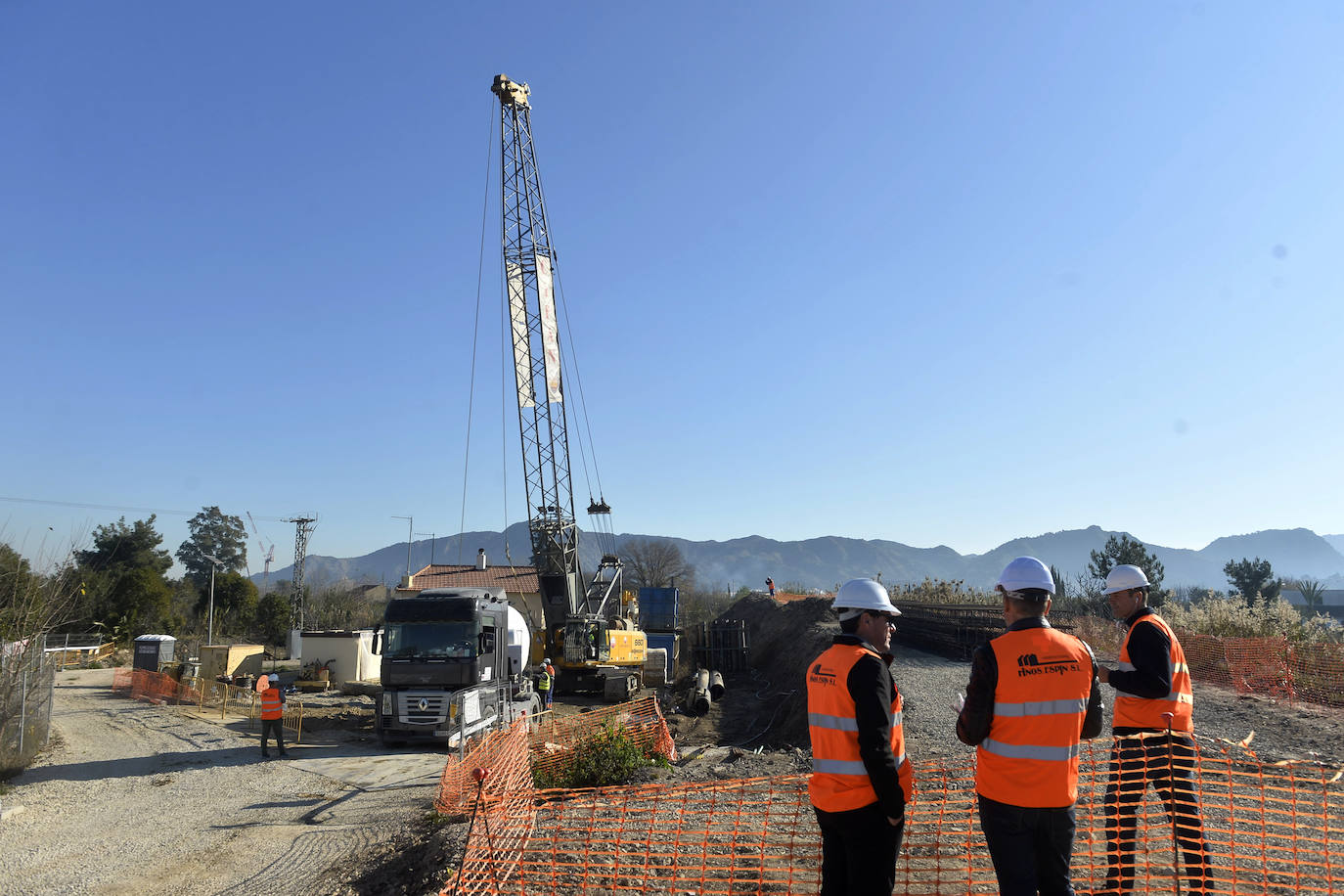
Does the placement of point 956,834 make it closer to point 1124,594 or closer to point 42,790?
point 1124,594

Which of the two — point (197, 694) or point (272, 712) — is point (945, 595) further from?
point (197, 694)

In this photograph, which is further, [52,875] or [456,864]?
[52,875]

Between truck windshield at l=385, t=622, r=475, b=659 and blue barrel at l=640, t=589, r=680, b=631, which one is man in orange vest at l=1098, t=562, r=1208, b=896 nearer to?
truck windshield at l=385, t=622, r=475, b=659

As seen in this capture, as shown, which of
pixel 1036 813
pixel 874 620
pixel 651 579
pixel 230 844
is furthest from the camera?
pixel 651 579

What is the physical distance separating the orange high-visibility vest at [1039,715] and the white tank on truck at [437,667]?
11.7 meters

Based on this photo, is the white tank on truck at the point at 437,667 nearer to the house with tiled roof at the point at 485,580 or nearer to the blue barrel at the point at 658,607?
the blue barrel at the point at 658,607

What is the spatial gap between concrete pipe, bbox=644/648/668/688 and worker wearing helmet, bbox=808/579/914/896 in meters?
22.5

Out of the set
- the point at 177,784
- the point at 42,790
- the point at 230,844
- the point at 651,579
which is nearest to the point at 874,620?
the point at 230,844

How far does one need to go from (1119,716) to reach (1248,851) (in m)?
2.90

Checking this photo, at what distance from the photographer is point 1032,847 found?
12.0 ft

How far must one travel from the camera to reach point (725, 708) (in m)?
22.1

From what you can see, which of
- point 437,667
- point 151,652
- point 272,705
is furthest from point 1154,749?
point 151,652

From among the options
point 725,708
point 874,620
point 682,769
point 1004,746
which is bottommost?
point 725,708

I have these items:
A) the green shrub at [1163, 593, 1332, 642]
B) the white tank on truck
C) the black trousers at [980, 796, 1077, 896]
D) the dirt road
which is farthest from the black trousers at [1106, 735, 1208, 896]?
the green shrub at [1163, 593, 1332, 642]
